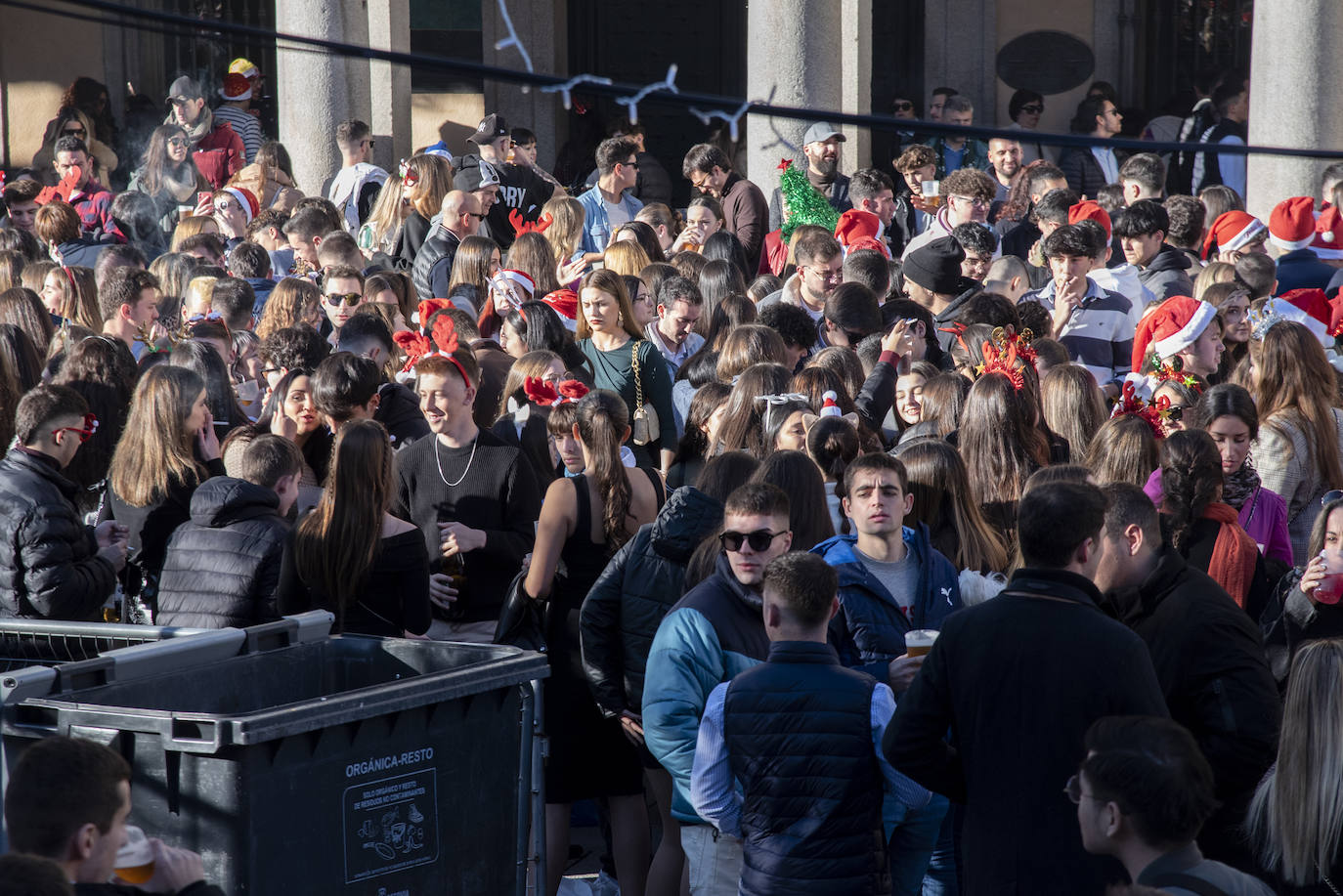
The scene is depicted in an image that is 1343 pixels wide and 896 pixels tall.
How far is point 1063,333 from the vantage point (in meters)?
8.41

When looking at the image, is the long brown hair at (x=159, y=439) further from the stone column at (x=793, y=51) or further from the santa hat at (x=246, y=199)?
the stone column at (x=793, y=51)

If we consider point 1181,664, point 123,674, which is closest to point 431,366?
point 123,674

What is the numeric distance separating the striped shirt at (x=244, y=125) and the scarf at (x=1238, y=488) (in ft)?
40.3

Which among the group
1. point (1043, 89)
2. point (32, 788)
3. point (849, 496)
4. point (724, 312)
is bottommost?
point (32, 788)

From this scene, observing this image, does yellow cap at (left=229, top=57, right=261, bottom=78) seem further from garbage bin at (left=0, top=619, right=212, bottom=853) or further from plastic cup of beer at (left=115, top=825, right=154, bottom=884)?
plastic cup of beer at (left=115, top=825, right=154, bottom=884)

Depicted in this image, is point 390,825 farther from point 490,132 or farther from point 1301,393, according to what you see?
point 490,132

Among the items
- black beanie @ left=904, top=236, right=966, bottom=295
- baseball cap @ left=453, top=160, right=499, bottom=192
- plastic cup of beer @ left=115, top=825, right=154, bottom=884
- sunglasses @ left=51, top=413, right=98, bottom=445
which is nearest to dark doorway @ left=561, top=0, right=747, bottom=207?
A: baseball cap @ left=453, top=160, right=499, bottom=192

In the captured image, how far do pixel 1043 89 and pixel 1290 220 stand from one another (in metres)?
8.79

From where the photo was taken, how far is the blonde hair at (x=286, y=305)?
8.27 metres

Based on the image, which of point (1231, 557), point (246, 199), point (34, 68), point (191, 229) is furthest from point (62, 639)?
point (34, 68)

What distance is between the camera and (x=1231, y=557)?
5.01 meters

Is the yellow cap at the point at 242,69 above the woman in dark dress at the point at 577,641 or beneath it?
above

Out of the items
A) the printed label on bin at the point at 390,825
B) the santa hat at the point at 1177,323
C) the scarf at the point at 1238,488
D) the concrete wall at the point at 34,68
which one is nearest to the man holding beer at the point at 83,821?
the printed label on bin at the point at 390,825

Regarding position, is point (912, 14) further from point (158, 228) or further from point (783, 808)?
point (783, 808)
